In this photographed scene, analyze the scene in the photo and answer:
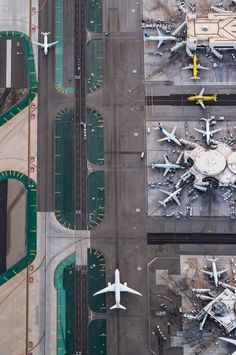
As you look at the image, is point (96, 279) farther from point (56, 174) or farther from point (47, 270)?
point (56, 174)

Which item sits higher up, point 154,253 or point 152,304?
point 154,253

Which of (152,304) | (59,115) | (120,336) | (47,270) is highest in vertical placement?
(59,115)

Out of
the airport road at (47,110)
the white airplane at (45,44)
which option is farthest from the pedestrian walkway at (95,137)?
the white airplane at (45,44)

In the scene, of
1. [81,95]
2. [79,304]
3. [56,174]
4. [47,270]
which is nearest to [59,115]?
[81,95]

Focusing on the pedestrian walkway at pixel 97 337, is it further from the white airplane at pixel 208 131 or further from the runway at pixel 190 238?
the white airplane at pixel 208 131

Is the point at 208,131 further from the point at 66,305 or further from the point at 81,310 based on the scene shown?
the point at 66,305

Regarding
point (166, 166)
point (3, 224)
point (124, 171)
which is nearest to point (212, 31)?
point (166, 166)

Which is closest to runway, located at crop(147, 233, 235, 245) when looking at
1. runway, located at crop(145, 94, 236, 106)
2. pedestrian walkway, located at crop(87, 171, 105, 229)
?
pedestrian walkway, located at crop(87, 171, 105, 229)
